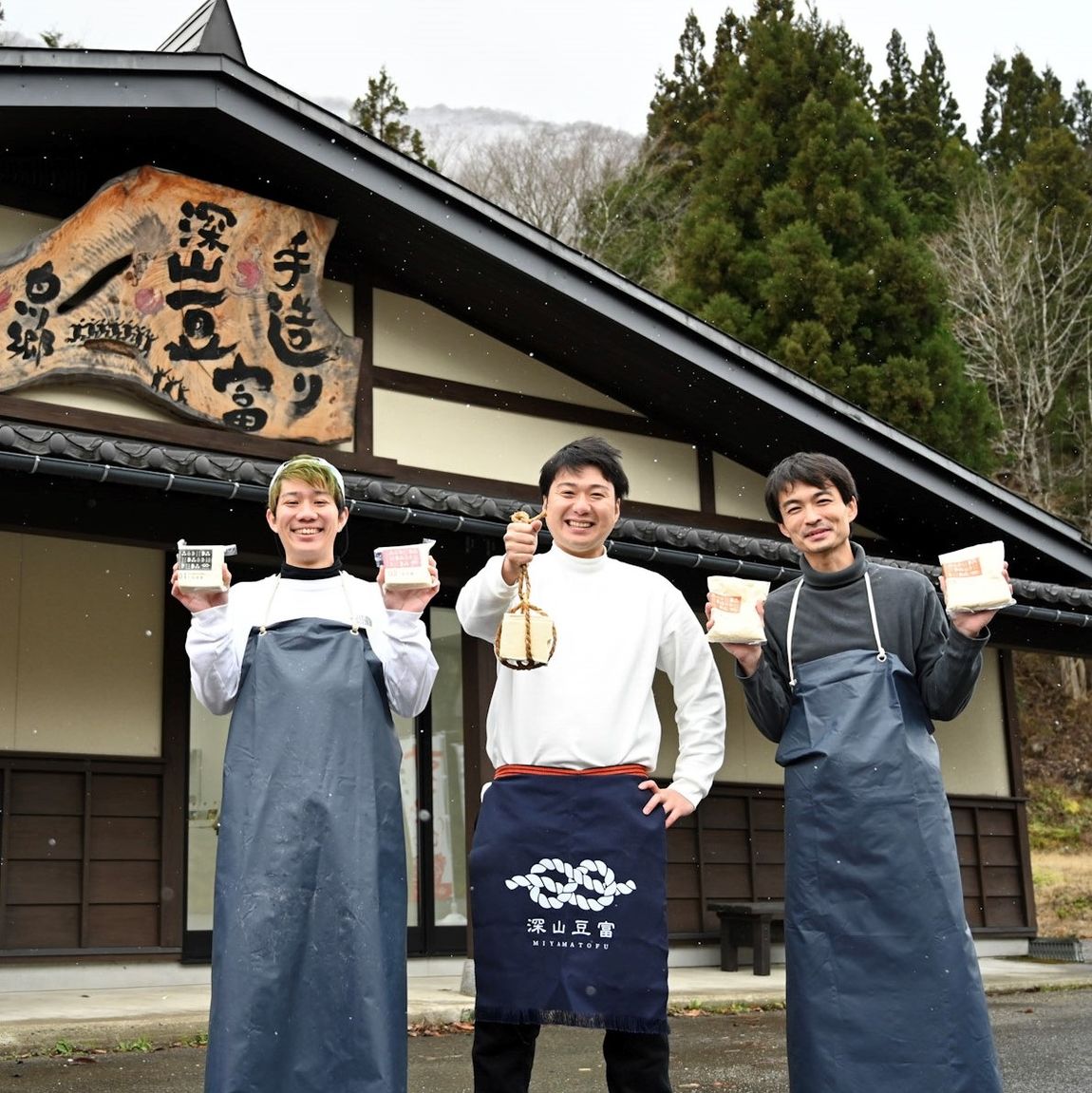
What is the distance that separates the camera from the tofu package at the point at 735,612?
11.8 ft

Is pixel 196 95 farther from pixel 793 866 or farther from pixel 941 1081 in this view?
pixel 941 1081

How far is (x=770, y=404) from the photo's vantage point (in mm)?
10414

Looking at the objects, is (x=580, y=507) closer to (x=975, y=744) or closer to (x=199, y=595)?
(x=199, y=595)

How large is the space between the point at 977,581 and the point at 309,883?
183 centimetres

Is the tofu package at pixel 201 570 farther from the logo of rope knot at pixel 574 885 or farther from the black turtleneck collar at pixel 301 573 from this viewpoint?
the logo of rope knot at pixel 574 885

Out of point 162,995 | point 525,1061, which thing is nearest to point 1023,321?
point 162,995

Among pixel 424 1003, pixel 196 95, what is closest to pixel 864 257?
pixel 196 95

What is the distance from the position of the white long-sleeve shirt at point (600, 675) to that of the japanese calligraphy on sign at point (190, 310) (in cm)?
536

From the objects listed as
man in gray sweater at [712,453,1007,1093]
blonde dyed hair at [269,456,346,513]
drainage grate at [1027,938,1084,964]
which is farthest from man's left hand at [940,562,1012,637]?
drainage grate at [1027,938,1084,964]

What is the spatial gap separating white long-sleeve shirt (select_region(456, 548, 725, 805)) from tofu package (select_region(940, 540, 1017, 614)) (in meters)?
0.73

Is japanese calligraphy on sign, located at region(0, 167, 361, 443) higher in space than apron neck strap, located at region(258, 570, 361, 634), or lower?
higher

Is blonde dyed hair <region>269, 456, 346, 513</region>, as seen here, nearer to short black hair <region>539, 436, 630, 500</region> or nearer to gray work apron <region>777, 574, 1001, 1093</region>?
short black hair <region>539, 436, 630, 500</region>

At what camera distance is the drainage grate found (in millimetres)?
12055

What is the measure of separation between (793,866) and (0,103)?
22.1 feet
